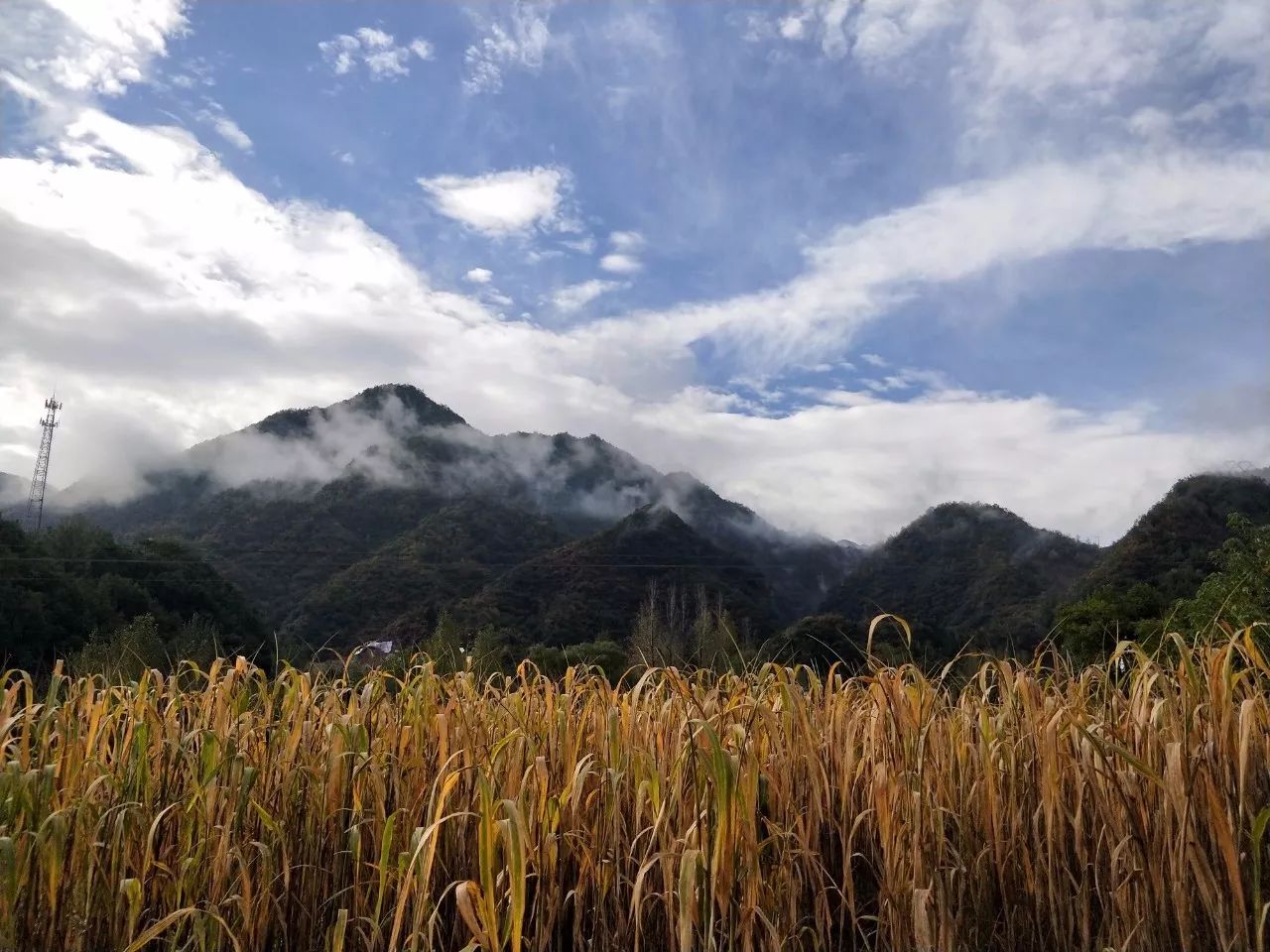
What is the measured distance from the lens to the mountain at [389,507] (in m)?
48.8

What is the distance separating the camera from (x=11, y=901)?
187cm

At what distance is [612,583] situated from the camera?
4791cm

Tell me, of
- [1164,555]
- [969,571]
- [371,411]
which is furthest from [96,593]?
[371,411]

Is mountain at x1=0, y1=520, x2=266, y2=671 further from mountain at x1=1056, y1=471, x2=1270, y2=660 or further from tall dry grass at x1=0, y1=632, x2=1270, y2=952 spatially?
tall dry grass at x1=0, y1=632, x2=1270, y2=952

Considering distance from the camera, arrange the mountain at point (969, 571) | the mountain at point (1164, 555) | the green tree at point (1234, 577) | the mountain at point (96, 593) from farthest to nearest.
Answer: the mountain at point (969, 571) → the mountain at point (96, 593) → the mountain at point (1164, 555) → the green tree at point (1234, 577)

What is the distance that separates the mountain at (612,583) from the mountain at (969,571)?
6618 mm

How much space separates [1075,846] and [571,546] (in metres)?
51.6

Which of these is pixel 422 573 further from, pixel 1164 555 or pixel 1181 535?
pixel 1181 535

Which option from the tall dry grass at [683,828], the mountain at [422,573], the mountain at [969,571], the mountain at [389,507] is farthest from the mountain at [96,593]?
the mountain at [969,571]

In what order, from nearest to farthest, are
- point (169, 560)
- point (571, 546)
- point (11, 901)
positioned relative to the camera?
point (11, 901) < point (169, 560) < point (571, 546)

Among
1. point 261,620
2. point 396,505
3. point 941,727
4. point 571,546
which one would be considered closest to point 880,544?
point 571,546

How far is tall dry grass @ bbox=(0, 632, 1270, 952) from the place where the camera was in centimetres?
183

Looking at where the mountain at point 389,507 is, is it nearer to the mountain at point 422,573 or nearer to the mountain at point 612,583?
the mountain at point 422,573

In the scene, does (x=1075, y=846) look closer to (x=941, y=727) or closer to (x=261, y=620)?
(x=941, y=727)
